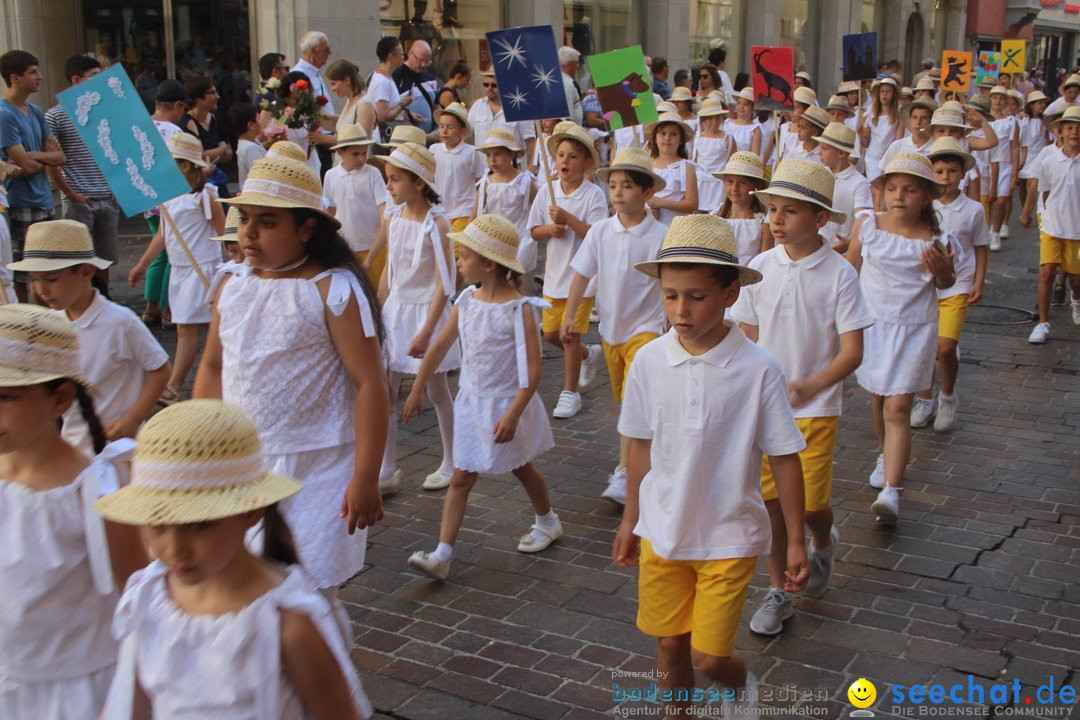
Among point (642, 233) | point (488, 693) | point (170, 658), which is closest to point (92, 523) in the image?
point (170, 658)

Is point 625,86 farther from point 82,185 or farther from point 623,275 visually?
point 82,185

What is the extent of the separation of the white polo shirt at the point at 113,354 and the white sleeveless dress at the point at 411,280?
217 centimetres

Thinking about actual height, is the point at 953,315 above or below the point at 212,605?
below

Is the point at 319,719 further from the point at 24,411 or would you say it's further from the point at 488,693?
the point at 488,693

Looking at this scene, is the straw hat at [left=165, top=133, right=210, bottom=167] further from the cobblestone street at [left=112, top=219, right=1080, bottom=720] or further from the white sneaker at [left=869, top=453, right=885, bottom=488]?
the white sneaker at [left=869, top=453, right=885, bottom=488]

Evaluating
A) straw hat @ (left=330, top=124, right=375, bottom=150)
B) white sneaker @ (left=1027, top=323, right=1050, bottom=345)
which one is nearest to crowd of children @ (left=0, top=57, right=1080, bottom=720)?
straw hat @ (left=330, top=124, right=375, bottom=150)

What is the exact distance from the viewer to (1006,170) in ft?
52.5

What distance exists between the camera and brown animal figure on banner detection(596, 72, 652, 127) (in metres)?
10.2

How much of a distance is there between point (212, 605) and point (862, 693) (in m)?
2.75

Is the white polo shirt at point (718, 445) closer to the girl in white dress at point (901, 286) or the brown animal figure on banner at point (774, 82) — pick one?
the girl in white dress at point (901, 286)

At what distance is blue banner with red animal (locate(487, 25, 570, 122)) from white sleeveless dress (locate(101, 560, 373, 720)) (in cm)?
653

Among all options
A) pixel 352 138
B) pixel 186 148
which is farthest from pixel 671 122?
pixel 186 148

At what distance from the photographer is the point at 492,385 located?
19.5ft

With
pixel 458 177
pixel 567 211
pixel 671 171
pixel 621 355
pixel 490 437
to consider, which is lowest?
pixel 490 437
